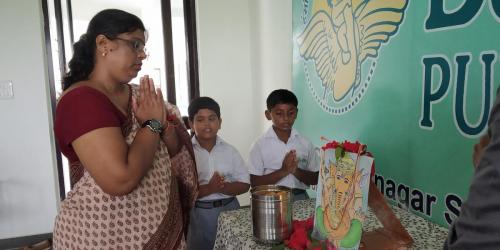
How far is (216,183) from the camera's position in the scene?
61.3 inches

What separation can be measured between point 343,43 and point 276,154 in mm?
552

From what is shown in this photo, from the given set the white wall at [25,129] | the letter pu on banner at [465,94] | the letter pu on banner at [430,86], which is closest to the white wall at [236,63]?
the white wall at [25,129]

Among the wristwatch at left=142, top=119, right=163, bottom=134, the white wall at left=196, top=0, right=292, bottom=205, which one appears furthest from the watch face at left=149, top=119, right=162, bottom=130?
the white wall at left=196, top=0, right=292, bottom=205

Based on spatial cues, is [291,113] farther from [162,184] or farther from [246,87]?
[246,87]

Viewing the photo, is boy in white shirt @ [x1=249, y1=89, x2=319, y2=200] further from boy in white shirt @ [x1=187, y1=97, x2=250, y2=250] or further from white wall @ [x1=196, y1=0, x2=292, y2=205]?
white wall @ [x1=196, y1=0, x2=292, y2=205]

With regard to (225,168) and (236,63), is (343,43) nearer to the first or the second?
(225,168)

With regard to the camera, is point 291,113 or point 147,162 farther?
point 291,113

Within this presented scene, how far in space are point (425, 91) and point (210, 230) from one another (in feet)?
3.37

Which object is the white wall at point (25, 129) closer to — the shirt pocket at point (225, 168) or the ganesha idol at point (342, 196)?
the shirt pocket at point (225, 168)

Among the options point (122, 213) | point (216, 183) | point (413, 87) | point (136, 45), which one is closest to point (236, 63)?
point (216, 183)

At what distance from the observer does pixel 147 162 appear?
87cm

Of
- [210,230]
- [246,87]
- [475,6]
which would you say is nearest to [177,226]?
[210,230]

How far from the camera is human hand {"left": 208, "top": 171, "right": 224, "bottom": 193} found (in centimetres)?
155

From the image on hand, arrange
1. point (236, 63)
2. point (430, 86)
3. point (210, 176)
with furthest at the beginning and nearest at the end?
point (236, 63) < point (210, 176) < point (430, 86)
